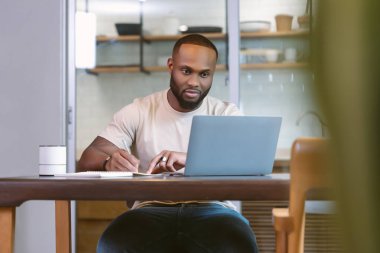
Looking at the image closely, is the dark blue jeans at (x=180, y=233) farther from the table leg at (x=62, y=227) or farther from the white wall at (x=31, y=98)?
the white wall at (x=31, y=98)

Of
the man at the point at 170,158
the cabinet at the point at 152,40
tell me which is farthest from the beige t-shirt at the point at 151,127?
the cabinet at the point at 152,40

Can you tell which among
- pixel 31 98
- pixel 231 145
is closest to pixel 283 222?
pixel 231 145

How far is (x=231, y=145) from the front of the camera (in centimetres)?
185

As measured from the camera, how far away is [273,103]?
390cm

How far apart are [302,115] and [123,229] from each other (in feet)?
6.62

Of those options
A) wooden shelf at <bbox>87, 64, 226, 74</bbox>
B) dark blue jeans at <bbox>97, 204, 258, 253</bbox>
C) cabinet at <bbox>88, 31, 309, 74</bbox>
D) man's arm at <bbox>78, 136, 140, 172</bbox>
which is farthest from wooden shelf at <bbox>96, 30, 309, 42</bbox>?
dark blue jeans at <bbox>97, 204, 258, 253</bbox>

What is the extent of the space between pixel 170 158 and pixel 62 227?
48 cm

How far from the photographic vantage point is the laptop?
5.93 feet

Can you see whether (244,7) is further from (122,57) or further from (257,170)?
(257,170)

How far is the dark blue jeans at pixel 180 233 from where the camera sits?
2102 mm

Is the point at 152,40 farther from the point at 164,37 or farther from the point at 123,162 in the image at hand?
the point at 123,162

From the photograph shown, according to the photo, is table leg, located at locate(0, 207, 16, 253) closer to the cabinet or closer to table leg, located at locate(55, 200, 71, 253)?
table leg, located at locate(55, 200, 71, 253)

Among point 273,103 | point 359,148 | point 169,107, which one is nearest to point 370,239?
point 359,148

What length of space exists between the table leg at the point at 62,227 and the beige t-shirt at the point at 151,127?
0.32 meters
